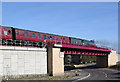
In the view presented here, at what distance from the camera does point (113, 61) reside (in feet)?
245

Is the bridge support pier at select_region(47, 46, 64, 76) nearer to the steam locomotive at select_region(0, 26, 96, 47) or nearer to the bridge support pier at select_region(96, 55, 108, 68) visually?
the steam locomotive at select_region(0, 26, 96, 47)

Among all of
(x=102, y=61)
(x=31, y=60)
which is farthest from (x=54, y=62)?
(x=102, y=61)

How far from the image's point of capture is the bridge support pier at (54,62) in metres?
36.5

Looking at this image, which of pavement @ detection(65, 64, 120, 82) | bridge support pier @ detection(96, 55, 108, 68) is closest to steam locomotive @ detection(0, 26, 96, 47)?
pavement @ detection(65, 64, 120, 82)

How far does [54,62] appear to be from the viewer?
1449 inches

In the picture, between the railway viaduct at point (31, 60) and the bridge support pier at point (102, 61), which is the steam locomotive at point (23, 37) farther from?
the bridge support pier at point (102, 61)

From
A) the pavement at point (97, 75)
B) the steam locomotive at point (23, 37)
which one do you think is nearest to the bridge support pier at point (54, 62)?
the steam locomotive at point (23, 37)

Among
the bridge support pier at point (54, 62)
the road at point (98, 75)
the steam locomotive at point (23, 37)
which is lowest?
the road at point (98, 75)

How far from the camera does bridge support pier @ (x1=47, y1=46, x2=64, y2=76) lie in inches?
1436

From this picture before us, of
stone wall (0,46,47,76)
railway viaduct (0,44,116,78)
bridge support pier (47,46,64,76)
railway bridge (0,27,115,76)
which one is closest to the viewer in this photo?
stone wall (0,46,47,76)

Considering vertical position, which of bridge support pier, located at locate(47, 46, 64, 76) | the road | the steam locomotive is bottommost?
the road

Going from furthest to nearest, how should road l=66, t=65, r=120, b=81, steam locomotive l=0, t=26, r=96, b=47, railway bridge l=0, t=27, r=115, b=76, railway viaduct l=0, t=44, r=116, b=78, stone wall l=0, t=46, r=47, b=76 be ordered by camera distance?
road l=66, t=65, r=120, b=81, steam locomotive l=0, t=26, r=96, b=47, railway bridge l=0, t=27, r=115, b=76, railway viaduct l=0, t=44, r=116, b=78, stone wall l=0, t=46, r=47, b=76

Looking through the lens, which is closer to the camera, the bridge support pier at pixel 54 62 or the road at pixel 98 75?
the road at pixel 98 75

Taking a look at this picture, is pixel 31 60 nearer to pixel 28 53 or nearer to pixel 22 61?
pixel 28 53
